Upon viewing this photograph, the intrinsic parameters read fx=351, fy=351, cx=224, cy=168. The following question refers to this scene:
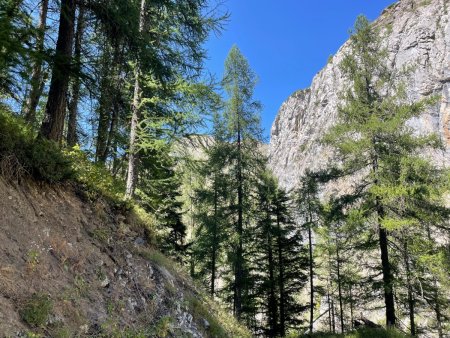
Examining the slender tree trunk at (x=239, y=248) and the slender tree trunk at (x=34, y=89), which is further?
the slender tree trunk at (x=239, y=248)

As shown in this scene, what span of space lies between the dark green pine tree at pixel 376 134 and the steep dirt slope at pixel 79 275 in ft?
29.6

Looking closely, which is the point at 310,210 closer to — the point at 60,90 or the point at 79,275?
the point at 60,90

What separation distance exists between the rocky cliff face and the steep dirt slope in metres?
40.4

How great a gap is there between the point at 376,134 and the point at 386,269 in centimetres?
553

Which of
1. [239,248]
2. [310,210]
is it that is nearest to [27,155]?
[239,248]

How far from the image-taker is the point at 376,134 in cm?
1484

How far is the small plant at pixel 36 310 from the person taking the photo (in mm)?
3757

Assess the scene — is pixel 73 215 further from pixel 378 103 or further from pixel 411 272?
pixel 378 103

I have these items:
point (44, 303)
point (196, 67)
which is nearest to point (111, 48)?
point (196, 67)

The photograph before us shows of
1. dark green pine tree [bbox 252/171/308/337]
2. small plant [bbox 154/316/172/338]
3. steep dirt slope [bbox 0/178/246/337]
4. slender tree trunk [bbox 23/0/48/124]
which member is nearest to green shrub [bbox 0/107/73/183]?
steep dirt slope [bbox 0/178/246/337]

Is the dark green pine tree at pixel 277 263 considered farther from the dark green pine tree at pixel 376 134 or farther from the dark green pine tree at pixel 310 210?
the dark green pine tree at pixel 376 134

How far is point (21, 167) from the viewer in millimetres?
5238

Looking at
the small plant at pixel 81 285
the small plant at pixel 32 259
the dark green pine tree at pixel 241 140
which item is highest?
the dark green pine tree at pixel 241 140

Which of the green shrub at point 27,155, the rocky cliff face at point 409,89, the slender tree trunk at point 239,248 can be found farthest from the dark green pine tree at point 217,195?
the rocky cliff face at point 409,89
